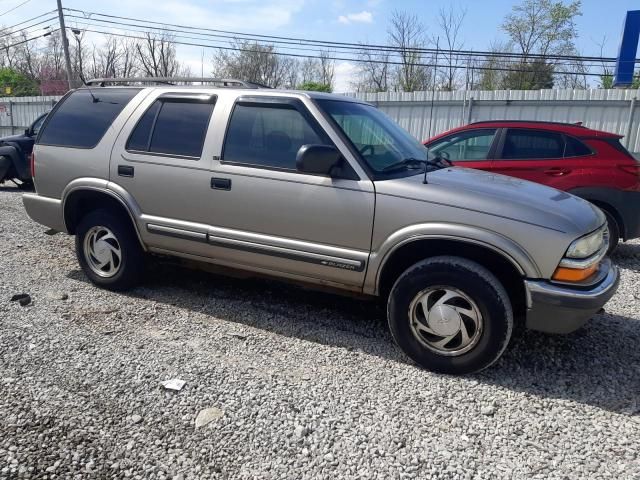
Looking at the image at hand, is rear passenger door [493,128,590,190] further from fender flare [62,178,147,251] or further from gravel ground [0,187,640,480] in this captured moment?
fender flare [62,178,147,251]

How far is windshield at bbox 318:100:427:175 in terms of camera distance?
11.7 ft

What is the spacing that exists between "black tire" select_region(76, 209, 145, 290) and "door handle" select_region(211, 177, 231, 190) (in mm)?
1123

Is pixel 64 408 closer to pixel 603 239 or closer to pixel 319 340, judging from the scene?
pixel 319 340

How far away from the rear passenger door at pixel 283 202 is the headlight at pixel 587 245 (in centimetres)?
126

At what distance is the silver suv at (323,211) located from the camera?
3.01 m

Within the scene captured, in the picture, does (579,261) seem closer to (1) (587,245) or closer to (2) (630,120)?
(1) (587,245)

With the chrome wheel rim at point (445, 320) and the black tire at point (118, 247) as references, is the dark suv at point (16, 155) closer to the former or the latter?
the black tire at point (118, 247)

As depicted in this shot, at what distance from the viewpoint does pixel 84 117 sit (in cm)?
454

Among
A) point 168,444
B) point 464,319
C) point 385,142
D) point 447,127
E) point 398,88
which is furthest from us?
point 398,88

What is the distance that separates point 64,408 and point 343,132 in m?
2.52

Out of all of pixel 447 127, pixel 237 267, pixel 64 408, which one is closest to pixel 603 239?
pixel 237 267

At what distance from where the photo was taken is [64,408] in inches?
108

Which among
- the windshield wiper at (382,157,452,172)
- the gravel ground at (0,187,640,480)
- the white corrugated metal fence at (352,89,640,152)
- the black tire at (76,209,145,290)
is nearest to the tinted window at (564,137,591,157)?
the gravel ground at (0,187,640,480)

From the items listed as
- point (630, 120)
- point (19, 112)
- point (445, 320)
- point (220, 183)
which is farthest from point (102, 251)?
point (19, 112)
